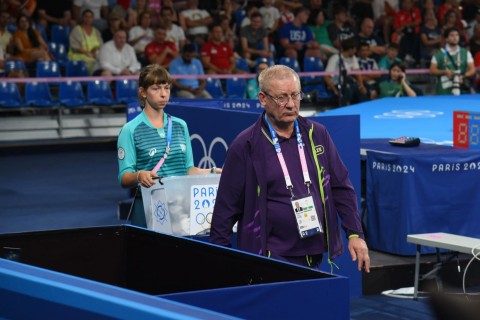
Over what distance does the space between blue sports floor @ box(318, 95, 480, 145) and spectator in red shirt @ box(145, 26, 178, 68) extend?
4.96m

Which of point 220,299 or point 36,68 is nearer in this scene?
point 220,299

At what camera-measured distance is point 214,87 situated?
18094 millimetres

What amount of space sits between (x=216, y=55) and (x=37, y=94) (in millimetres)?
3434

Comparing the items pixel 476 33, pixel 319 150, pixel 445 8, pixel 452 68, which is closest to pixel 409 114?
pixel 452 68

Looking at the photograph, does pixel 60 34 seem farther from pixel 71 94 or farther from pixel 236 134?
pixel 236 134

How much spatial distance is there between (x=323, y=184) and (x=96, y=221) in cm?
690

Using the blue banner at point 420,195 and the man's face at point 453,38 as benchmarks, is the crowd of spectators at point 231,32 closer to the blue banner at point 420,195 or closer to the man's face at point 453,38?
the man's face at point 453,38

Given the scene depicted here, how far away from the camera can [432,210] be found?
8.85 meters

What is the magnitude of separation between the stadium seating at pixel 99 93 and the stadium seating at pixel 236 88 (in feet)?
7.10

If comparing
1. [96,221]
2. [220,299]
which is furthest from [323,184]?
[96,221]

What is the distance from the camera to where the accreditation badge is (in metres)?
4.69

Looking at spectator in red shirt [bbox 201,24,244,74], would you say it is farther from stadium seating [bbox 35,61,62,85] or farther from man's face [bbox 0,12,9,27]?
man's face [bbox 0,12,9,27]

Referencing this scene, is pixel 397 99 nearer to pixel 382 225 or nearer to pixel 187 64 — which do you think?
pixel 187 64

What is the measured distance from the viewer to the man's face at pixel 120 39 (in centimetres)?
1733
